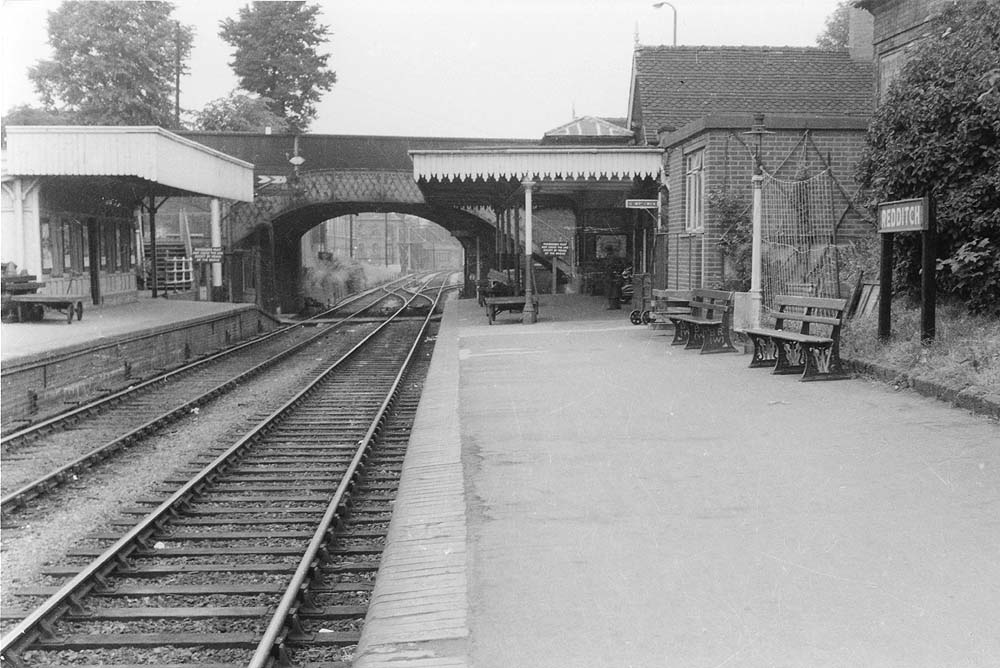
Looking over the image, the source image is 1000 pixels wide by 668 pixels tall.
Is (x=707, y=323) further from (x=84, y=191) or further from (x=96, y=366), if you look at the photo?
(x=84, y=191)

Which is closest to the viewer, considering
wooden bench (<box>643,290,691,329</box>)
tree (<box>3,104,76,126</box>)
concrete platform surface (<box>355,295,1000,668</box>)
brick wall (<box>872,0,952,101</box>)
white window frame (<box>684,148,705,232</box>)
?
concrete platform surface (<box>355,295,1000,668</box>)

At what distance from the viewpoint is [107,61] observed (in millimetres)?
34469

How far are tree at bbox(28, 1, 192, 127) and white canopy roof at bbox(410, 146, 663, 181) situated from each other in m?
20.0

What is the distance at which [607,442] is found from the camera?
22.5ft

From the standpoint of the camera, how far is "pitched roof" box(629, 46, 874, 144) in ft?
75.6

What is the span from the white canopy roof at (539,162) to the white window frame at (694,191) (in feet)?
7.18

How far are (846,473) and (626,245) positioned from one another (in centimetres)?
2326

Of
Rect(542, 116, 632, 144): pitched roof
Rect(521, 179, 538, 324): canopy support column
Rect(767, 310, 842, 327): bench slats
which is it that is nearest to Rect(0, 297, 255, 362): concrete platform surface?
Rect(521, 179, 538, 324): canopy support column

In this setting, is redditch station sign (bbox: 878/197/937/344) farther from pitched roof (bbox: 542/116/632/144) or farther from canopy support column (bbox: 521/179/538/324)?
pitched roof (bbox: 542/116/632/144)

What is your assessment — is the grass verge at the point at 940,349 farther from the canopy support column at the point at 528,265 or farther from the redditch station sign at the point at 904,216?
the canopy support column at the point at 528,265

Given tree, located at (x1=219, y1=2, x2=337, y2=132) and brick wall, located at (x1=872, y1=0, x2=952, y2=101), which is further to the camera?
tree, located at (x1=219, y1=2, x2=337, y2=132)

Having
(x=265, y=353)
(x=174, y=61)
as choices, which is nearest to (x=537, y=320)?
(x=265, y=353)

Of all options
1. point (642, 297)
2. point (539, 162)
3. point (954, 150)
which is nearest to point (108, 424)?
point (954, 150)

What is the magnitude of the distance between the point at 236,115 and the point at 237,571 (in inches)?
1697
